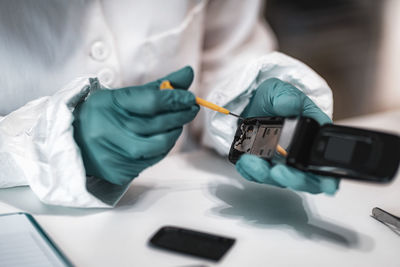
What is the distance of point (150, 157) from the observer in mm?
510

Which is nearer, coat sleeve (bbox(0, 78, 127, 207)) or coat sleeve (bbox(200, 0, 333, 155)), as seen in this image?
coat sleeve (bbox(0, 78, 127, 207))

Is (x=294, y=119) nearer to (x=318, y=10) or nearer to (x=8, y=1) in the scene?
(x=8, y=1)

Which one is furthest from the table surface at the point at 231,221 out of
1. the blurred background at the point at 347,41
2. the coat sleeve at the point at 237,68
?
the blurred background at the point at 347,41

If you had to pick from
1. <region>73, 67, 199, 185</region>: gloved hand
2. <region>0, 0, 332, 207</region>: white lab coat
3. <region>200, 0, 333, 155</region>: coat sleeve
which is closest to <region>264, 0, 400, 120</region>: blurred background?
<region>200, 0, 333, 155</region>: coat sleeve

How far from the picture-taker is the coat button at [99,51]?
652 mm

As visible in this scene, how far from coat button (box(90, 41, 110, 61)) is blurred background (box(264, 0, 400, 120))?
1.55 m

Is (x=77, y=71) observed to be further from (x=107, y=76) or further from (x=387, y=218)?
(x=387, y=218)

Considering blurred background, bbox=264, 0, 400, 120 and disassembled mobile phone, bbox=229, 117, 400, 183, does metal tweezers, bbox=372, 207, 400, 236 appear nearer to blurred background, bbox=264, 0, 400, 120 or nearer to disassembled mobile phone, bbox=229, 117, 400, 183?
disassembled mobile phone, bbox=229, 117, 400, 183

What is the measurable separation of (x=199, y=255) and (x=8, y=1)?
1.50 feet

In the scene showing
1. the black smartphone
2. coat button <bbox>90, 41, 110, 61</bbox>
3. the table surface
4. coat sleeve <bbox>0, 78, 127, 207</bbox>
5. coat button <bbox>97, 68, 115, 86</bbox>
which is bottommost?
the table surface

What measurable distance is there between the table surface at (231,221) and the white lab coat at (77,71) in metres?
0.03

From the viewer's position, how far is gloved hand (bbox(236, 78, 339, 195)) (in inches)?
18.2

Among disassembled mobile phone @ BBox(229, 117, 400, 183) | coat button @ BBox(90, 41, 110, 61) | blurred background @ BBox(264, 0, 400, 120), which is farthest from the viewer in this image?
blurred background @ BBox(264, 0, 400, 120)

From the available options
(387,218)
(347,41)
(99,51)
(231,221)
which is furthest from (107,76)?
(347,41)
